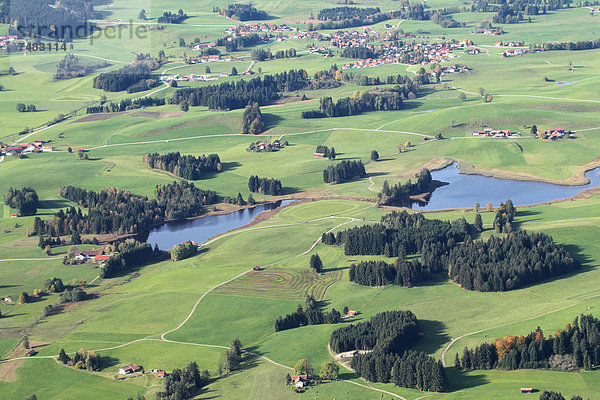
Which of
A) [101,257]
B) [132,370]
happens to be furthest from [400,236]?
[132,370]

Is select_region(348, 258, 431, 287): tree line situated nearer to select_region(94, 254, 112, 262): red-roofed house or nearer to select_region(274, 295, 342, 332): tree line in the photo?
select_region(274, 295, 342, 332): tree line

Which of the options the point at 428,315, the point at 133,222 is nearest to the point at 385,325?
the point at 428,315

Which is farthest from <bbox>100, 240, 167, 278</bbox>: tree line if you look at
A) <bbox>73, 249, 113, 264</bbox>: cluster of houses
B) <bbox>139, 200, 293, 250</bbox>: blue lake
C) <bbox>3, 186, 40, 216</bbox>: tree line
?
<bbox>3, 186, 40, 216</bbox>: tree line

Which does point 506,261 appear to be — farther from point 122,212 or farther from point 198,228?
point 122,212

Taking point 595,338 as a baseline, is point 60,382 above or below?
below

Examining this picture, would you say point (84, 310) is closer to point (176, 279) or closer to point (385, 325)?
point (176, 279)

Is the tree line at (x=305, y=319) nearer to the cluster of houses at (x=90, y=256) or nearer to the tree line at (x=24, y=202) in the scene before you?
the cluster of houses at (x=90, y=256)

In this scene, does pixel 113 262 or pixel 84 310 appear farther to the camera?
pixel 113 262
